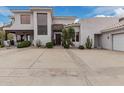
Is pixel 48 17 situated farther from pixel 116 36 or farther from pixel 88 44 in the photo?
pixel 116 36

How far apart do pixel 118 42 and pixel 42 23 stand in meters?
13.0

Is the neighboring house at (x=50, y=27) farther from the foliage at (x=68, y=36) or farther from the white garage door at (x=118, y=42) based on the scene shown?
the foliage at (x=68, y=36)

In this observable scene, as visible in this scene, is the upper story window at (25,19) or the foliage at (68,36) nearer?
the foliage at (68,36)

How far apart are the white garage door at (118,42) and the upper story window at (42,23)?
1163 cm

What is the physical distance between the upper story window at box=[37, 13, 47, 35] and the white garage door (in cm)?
1163

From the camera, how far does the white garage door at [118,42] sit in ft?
56.3

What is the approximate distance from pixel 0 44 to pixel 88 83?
24.3m

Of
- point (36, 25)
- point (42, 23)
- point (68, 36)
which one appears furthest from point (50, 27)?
point (68, 36)

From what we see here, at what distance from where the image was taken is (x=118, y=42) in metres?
18.2

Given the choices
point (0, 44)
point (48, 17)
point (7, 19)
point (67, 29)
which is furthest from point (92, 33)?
point (7, 19)

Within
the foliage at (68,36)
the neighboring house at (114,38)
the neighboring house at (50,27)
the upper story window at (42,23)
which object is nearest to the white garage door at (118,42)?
the neighboring house at (114,38)

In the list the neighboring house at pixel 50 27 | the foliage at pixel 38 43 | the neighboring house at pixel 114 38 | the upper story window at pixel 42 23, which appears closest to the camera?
the neighboring house at pixel 114 38

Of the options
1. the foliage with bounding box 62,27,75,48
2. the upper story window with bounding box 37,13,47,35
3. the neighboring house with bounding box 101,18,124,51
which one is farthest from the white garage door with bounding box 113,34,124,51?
the upper story window with bounding box 37,13,47,35

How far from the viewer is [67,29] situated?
23484mm
